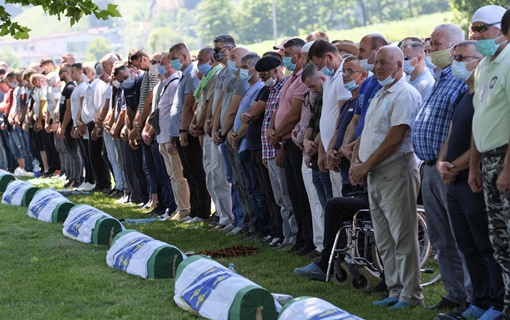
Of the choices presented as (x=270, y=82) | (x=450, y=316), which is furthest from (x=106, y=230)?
(x=450, y=316)

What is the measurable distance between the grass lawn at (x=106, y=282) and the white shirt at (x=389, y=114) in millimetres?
1325

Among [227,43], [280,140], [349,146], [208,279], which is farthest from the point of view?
[227,43]

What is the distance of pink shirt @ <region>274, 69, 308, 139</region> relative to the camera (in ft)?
37.0

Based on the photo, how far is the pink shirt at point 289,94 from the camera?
444 inches

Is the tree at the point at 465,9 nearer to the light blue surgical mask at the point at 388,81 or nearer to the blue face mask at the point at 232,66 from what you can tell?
the blue face mask at the point at 232,66

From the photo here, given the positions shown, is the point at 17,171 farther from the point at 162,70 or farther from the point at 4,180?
the point at 162,70

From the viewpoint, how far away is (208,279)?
27.6ft

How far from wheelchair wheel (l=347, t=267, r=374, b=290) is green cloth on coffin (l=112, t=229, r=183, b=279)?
181 centimetres

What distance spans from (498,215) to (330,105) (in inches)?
142

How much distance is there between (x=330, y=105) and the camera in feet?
34.1

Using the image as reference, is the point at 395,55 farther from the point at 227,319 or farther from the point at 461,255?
the point at 227,319

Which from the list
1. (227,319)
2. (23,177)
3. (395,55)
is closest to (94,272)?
(227,319)

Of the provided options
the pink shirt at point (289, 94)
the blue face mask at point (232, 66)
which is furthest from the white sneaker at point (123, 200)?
the pink shirt at point (289, 94)

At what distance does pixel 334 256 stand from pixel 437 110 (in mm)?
2178
